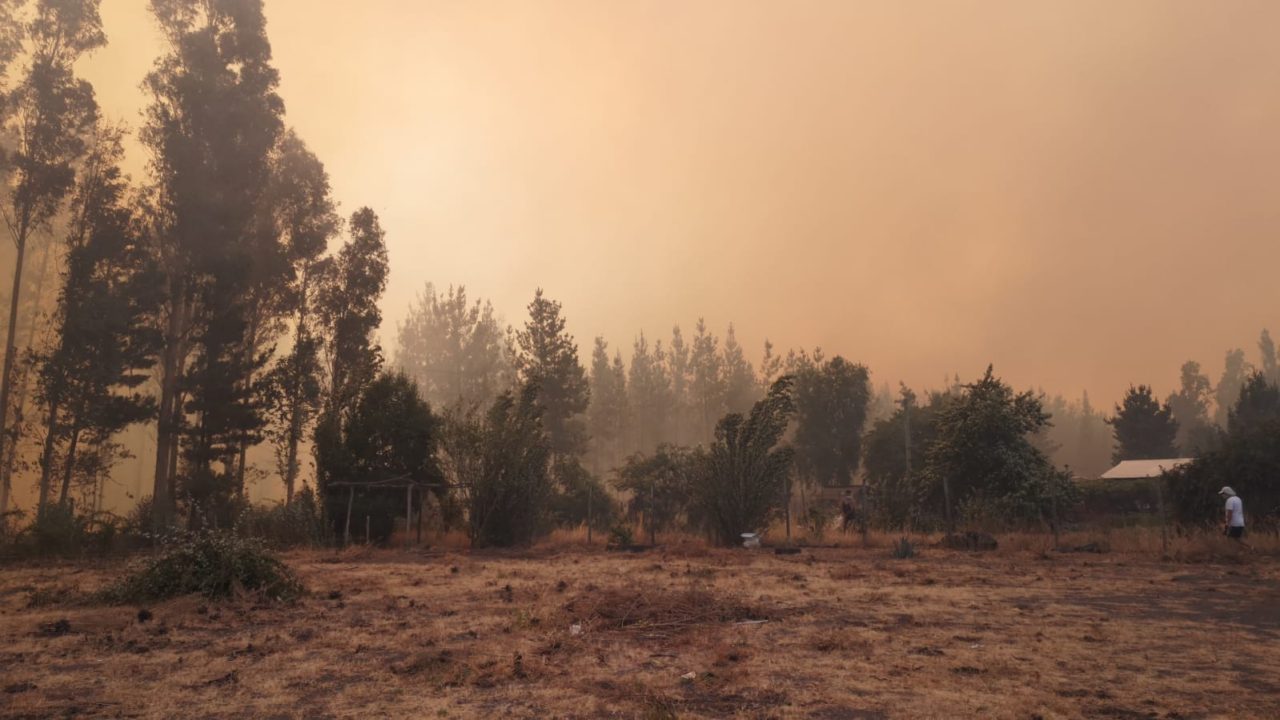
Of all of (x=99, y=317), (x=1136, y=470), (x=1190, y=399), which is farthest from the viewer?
(x=1190, y=399)

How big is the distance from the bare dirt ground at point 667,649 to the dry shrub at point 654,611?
49 mm

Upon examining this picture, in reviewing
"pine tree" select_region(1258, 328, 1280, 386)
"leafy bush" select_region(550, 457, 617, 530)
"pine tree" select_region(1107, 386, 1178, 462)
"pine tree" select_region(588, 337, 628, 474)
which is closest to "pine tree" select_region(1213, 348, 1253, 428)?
"pine tree" select_region(1258, 328, 1280, 386)

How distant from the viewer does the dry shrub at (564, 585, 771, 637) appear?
10.5 m

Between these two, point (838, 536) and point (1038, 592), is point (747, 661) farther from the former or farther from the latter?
point (838, 536)

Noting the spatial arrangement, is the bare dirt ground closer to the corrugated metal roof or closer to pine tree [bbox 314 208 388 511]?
pine tree [bbox 314 208 388 511]

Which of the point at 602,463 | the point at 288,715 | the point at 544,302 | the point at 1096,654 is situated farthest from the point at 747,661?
the point at 602,463

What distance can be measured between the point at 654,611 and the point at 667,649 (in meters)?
2.14

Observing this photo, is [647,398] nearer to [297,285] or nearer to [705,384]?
[705,384]

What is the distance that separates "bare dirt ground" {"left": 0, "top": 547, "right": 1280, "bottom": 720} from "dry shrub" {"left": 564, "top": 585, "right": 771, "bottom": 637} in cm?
5

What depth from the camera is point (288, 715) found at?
21.1 ft

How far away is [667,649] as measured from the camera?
9.06 meters

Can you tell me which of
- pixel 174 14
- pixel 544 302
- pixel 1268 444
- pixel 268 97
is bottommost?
pixel 1268 444

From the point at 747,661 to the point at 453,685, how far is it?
3.20 m

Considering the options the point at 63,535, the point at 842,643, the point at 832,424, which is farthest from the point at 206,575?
the point at 832,424
